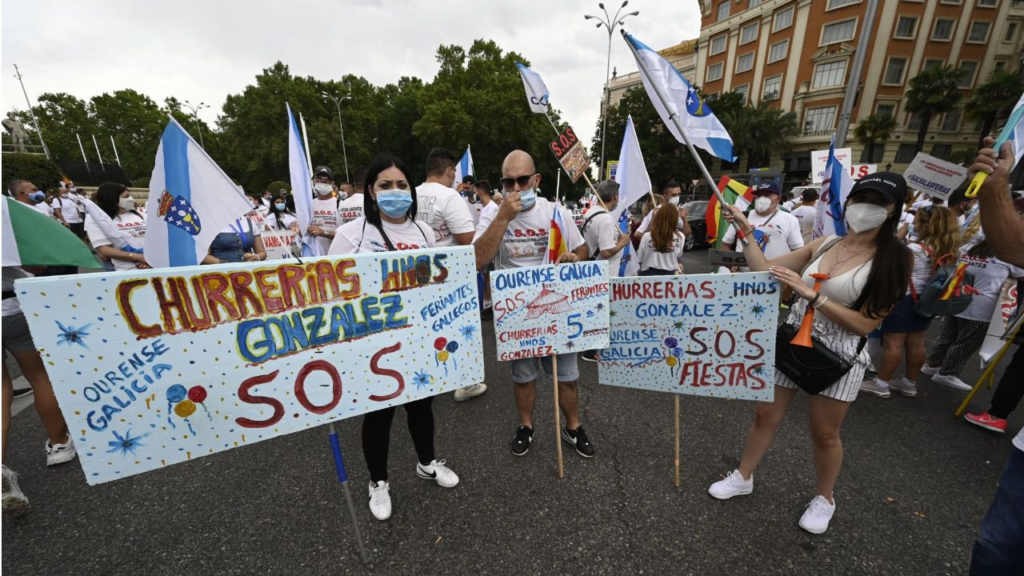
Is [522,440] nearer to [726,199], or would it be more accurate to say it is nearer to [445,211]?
[445,211]

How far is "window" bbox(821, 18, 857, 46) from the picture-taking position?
30.0m

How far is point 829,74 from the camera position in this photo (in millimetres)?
31188

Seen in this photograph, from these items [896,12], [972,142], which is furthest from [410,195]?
[972,142]

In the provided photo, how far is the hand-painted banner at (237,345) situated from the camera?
1.38m

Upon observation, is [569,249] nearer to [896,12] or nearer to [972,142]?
[896,12]

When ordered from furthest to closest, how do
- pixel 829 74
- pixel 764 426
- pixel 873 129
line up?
pixel 829 74, pixel 873 129, pixel 764 426

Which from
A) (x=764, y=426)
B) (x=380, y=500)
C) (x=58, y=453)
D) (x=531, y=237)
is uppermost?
(x=531, y=237)

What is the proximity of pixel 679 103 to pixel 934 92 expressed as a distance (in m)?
39.8

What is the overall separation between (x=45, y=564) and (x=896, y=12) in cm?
4627

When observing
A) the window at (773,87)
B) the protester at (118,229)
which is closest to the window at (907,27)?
the window at (773,87)

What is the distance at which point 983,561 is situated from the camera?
1.54 metres

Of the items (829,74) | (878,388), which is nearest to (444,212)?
(878,388)

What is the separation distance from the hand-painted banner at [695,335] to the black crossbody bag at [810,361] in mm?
54

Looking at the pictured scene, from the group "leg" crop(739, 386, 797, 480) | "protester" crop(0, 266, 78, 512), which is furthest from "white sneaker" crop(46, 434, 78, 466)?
"leg" crop(739, 386, 797, 480)
